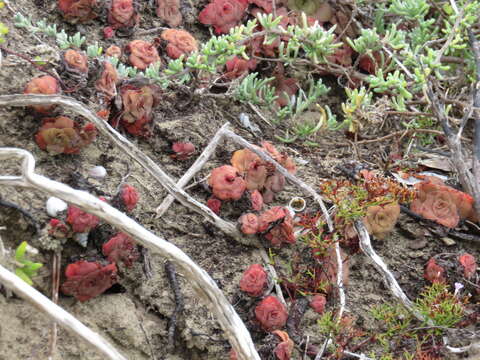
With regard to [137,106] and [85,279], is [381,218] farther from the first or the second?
[85,279]

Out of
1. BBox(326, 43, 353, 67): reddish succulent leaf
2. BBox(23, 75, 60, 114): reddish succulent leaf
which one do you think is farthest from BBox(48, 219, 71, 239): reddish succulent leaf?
BBox(326, 43, 353, 67): reddish succulent leaf

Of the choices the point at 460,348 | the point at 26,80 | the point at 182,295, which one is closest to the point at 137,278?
the point at 182,295

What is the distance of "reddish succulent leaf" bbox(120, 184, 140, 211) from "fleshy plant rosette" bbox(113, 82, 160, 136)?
356 mm

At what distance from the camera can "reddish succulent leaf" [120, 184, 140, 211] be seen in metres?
2.29

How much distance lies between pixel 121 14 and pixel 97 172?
930 mm

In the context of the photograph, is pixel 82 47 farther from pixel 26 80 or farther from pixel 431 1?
pixel 431 1

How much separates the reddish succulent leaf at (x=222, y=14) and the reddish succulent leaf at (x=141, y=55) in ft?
1.46

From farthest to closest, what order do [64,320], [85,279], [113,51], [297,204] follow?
1. [113,51]
2. [297,204]
3. [85,279]
4. [64,320]

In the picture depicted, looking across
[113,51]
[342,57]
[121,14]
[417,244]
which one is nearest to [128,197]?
[113,51]

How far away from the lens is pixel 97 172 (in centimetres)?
241

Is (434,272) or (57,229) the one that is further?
(434,272)

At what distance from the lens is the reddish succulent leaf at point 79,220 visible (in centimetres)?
211

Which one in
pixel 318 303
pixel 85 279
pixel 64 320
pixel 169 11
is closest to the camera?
pixel 64 320

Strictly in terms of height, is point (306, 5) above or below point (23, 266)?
above
